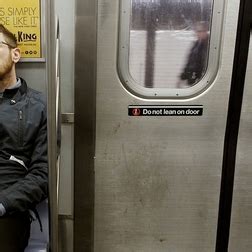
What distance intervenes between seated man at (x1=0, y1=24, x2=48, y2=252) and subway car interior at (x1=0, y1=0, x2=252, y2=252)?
76mm

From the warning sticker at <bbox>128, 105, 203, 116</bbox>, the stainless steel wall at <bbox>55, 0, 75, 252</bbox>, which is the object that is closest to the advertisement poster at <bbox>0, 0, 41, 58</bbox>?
the stainless steel wall at <bbox>55, 0, 75, 252</bbox>

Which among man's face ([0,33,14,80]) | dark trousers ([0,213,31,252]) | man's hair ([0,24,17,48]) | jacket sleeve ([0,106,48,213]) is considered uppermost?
man's hair ([0,24,17,48])

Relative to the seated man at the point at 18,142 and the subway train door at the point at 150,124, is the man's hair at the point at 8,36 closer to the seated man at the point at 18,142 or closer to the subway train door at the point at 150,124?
the seated man at the point at 18,142

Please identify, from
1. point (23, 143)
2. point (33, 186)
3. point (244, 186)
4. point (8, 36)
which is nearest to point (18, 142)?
point (23, 143)

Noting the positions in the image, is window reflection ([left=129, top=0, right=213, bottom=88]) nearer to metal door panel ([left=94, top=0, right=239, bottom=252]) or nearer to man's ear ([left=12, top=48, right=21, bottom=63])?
metal door panel ([left=94, top=0, right=239, bottom=252])

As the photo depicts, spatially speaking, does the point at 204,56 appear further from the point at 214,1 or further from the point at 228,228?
the point at 228,228

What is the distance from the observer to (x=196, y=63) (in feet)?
6.16

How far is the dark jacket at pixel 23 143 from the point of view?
6.16 feet

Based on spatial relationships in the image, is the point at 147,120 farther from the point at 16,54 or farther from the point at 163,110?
the point at 16,54

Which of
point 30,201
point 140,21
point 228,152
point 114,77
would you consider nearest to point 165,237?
point 228,152

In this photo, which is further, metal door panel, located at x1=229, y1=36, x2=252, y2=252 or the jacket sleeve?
metal door panel, located at x1=229, y1=36, x2=252, y2=252

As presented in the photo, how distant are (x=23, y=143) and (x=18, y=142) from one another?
0.09 feet

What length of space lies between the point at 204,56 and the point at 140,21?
37 centimetres

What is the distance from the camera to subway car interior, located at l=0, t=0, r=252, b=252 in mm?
1826
